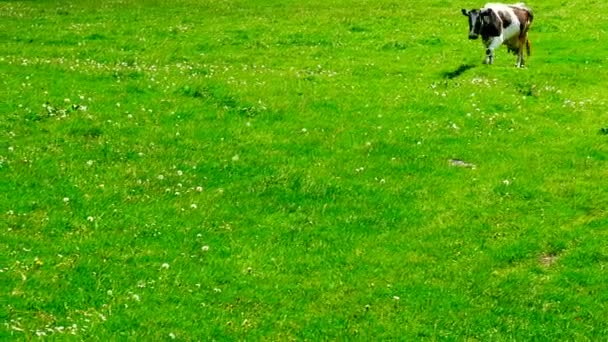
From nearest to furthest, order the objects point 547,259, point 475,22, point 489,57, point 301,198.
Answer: point 547,259, point 301,198, point 475,22, point 489,57

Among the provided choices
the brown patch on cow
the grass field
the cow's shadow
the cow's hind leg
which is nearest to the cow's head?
the cow's hind leg

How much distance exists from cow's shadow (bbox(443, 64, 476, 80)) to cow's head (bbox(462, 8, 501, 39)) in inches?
51.9

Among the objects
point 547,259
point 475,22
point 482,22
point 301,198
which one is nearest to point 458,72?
point 475,22

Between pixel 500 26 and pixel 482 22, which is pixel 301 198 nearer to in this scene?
pixel 482 22

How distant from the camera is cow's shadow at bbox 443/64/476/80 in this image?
3045cm

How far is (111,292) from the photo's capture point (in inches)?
515

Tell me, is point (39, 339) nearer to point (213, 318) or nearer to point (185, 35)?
point (213, 318)

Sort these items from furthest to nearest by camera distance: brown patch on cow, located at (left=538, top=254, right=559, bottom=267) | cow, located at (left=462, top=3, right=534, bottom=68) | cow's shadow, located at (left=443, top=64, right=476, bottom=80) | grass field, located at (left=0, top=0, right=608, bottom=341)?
1. cow, located at (left=462, top=3, right=534, bottom=68)
2. cow's shadow, located at (left=443, top=64, right=476, bottom=80)
3. brown patch on cow, located at (left=538, top=254, right=559, bottom=267)
4. grass field, located at (left=0, top=0, right=608, bottom=341)

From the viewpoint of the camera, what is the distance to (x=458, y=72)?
103 ft

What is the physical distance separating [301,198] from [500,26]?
17.4 meters

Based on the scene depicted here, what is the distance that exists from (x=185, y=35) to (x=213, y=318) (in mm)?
28687

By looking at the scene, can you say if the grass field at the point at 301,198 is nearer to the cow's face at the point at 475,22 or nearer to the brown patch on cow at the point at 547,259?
the brown patch on cow at the point at 547,259

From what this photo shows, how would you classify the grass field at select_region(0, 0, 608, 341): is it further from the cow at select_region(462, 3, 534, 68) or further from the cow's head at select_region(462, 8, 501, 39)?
the cow's head at select_region(462, 8, 501, 39)

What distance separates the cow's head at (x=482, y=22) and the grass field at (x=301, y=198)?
1525 mm
